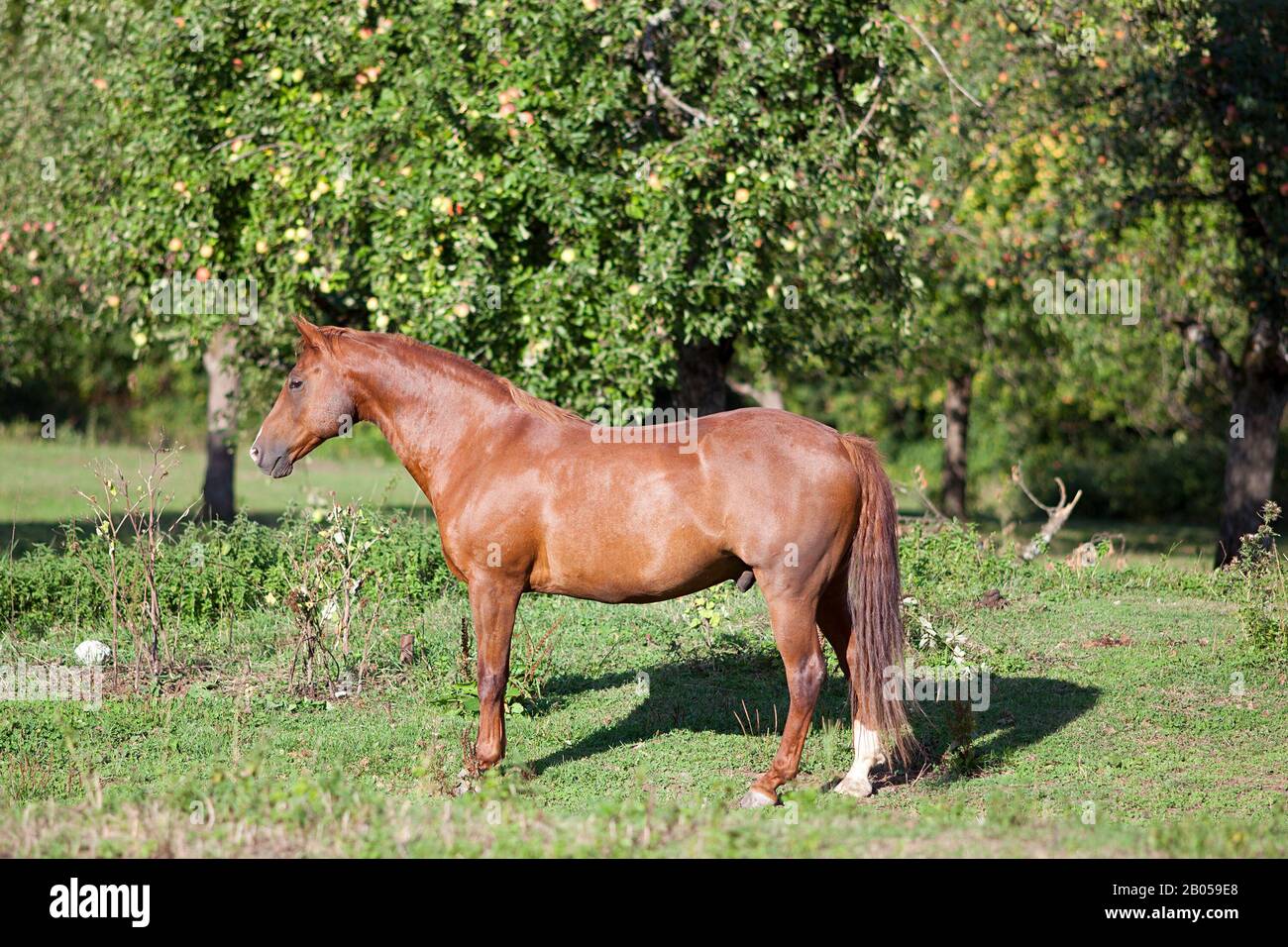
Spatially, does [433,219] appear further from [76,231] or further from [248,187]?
[76,231]

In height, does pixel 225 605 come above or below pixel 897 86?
below

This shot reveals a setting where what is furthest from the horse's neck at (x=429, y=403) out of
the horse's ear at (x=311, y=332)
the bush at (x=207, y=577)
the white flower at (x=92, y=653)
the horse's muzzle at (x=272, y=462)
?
the white flower at (x=92, y=653)

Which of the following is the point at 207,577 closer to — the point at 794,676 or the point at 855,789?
the point at 794,676

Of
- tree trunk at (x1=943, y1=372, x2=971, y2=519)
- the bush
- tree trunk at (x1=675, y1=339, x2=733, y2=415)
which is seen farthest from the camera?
tree trunk at (x1=943, y1=372, x2=971, y2=519)

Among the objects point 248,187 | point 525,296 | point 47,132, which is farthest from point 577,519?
point 47,132

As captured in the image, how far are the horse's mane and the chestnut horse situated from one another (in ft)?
0.03

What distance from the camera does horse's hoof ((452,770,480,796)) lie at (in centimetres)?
644

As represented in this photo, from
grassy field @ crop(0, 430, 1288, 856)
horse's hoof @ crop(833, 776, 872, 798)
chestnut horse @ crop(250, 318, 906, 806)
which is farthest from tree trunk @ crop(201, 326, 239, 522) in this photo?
horse's hoof @ crop(833, 776, 872, 798)

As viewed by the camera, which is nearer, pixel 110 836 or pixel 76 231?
pixel 110 836

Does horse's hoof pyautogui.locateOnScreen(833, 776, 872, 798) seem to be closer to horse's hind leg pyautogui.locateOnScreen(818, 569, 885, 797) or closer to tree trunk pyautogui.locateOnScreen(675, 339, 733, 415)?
horse's hind leg pyautogui.locateOnScreen(818, 569, 885, 797)

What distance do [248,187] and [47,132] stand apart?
182 inches

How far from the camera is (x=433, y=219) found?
404 inches

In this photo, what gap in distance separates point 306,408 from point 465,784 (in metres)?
2.13

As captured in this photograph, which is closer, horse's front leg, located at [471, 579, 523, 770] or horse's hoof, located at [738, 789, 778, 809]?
horse's hoof, located at [738, 789, 778, 809]
